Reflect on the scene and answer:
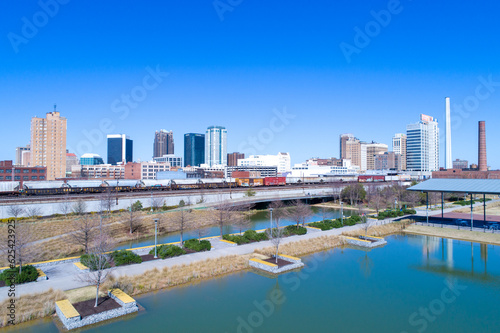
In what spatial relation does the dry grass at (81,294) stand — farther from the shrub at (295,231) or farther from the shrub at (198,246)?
the shrub at (295,231)

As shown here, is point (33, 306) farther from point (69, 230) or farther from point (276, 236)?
point (69, 230)

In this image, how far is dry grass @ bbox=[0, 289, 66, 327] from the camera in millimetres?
14180

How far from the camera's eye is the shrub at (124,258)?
68.3 feet

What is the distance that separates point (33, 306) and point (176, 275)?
6.93 m

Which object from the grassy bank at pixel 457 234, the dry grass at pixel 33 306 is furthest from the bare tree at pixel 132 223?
the grassy bank at pixel 457 234

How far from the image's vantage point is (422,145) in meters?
153

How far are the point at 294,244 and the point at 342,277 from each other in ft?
22.1

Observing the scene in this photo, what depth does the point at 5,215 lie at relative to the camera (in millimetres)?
34375

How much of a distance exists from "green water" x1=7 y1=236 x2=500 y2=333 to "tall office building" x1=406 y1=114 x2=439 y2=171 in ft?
Result: 464

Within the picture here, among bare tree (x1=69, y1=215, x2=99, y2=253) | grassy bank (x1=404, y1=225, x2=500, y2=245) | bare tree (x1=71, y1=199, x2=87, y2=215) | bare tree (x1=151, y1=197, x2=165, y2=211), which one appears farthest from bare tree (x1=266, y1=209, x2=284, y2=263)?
bare tree (x1=151, y1=197, x2=165, y2=211)

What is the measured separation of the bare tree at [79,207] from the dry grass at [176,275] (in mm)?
21293

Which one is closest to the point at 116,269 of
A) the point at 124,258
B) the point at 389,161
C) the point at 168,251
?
the point at 124,258

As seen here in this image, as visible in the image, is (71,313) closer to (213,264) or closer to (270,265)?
(213,264)

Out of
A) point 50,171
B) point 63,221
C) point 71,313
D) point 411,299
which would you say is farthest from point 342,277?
point 50,171
